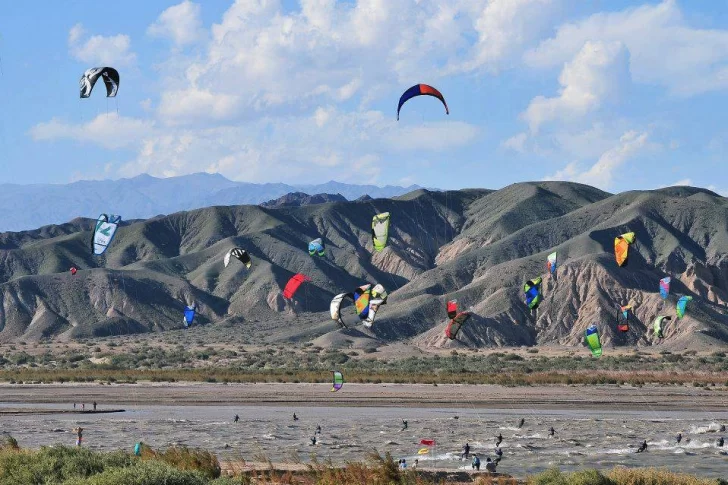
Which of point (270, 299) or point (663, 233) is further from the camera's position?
point (663, 233)

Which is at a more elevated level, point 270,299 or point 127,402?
point 270,299

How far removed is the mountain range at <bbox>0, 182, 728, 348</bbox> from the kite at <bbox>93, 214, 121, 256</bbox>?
41302mm

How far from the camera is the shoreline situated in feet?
141

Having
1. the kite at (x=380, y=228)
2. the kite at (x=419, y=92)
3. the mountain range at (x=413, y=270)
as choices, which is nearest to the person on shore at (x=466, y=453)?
the kite at (x=419, y=92)

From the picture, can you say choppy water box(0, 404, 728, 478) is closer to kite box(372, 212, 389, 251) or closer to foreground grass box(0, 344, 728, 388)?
kite box(372, 212, 389, 251)

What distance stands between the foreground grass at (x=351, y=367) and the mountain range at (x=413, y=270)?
1119cm

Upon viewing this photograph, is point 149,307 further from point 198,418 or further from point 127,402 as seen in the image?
point 198,418

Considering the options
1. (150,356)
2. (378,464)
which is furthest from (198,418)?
(150,356)

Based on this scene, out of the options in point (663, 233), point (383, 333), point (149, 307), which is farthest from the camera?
point (663, 233)

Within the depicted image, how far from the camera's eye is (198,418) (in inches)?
1460

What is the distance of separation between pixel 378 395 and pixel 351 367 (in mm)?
18769

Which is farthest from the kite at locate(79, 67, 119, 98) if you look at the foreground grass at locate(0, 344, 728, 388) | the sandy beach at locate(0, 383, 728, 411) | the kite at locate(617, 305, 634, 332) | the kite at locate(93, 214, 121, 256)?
the kite at locate(617, 305, 634, 332)

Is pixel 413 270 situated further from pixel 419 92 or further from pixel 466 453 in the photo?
pixel 466 453

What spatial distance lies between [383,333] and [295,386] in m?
39.7
